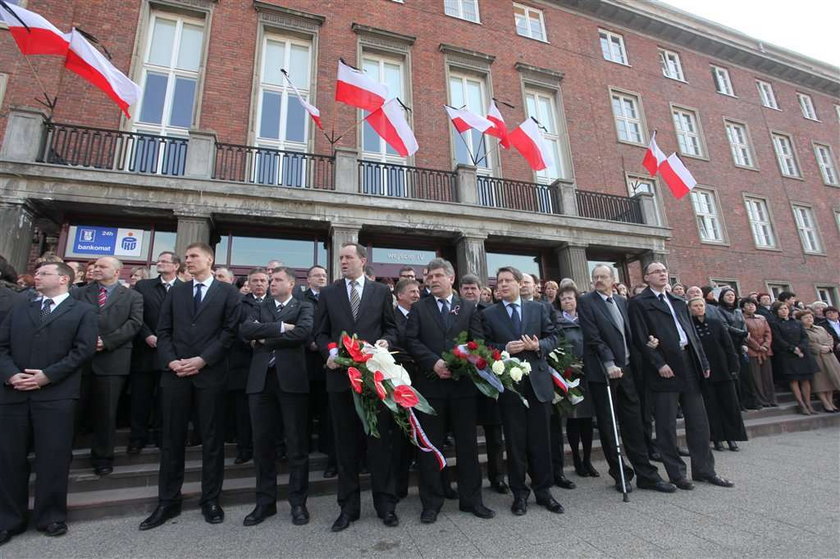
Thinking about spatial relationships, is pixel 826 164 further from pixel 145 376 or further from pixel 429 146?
pixel 145 376

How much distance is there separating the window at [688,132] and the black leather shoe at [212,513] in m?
20.7

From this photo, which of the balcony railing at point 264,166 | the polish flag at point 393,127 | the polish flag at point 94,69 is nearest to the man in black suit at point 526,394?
the polish flag at point 393,127

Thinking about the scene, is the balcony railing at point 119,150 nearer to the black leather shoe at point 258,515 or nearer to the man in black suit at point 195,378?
the man in black suit at point 195,378

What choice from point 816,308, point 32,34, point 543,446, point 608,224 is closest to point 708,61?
point 608,224

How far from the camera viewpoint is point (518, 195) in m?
12.3

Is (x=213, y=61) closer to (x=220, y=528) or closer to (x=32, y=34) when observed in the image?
(x=32, y=34)

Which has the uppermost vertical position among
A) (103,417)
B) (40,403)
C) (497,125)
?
(497,125)

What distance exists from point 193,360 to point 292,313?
88 centimetres

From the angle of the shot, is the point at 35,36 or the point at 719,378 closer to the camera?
the point at 719,378

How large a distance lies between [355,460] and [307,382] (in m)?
0.79

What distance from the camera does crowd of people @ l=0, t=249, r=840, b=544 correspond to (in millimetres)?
3240

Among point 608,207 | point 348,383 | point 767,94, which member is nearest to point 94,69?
point 348,383

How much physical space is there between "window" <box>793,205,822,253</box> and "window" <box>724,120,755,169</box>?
321 cm

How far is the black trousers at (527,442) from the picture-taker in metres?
3.48
